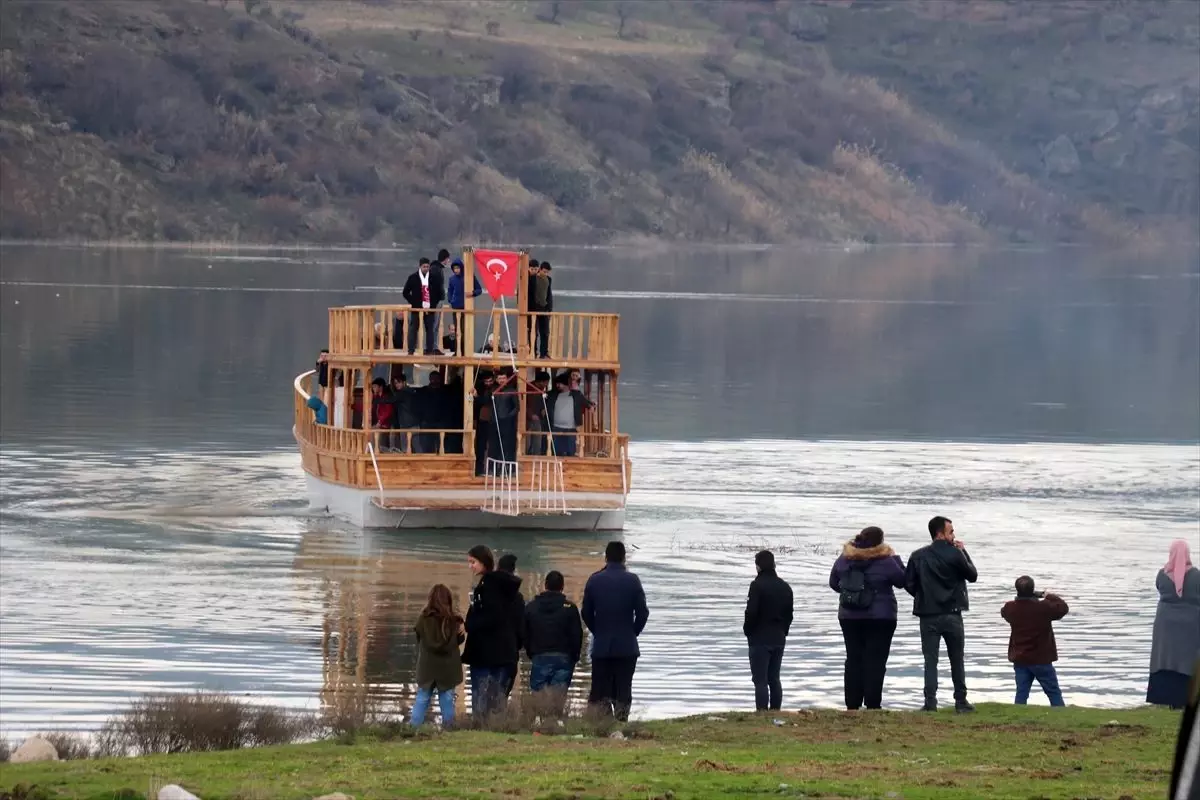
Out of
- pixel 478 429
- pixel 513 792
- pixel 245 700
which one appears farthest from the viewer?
pixel 478 429

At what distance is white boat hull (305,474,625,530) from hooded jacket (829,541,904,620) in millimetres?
13277

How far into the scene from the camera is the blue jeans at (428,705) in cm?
1634

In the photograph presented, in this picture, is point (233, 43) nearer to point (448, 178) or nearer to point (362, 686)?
point (448, 178)

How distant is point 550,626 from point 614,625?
0.44 m

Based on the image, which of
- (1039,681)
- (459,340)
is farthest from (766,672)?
(459,340)

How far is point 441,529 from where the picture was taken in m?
30.8

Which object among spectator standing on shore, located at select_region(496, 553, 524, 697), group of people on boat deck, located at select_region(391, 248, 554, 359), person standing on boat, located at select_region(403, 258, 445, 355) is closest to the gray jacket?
spectator standing on shore, located at select_region(496, 553, 524, 697)

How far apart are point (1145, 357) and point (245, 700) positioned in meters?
60.2

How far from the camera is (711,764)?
45.6 feet

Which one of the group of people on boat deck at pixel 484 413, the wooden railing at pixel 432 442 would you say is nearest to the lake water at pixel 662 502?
the wooden railing at pixel 432 442

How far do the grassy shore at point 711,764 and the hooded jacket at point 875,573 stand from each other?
76cm

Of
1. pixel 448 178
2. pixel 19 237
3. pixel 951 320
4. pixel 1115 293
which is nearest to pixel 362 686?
pixel 951 320

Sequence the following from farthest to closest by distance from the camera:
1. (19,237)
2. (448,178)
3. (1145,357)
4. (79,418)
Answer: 1. (448,178)
2. (19,237)
3. (1145,357)
4. (79,418)

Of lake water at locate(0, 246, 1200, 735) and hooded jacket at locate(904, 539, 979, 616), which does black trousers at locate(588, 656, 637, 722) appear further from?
lake water at locate(0, 246, 1200, 735)
